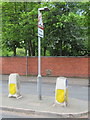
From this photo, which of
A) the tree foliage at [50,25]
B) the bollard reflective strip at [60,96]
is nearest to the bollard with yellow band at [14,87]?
the bollard reflective strip at [60,96]

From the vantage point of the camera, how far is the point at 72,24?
15.9 m

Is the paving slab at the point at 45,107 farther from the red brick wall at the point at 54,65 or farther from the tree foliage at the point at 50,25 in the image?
the red brick wall at the point at 54,65

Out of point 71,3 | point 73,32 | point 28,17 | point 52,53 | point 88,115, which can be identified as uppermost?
point 71,3

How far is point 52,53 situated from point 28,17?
6.48 meters

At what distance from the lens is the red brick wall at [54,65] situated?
16.7m

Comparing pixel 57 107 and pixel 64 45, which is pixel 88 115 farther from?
pixel 64 45

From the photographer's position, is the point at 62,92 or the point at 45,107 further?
the point at 62,92

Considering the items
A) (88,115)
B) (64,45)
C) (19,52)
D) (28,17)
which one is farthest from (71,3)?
(19,52)

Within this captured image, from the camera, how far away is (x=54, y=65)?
57.1 feet

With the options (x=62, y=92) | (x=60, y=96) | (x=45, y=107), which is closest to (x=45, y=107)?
(x=45, y=107)

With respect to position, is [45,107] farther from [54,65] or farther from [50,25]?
[50,25]

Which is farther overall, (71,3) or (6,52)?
(6,52)

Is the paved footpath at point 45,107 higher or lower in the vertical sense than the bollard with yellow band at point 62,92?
lower

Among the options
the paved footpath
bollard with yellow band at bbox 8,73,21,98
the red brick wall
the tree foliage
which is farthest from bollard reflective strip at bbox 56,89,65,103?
the red brick wall
